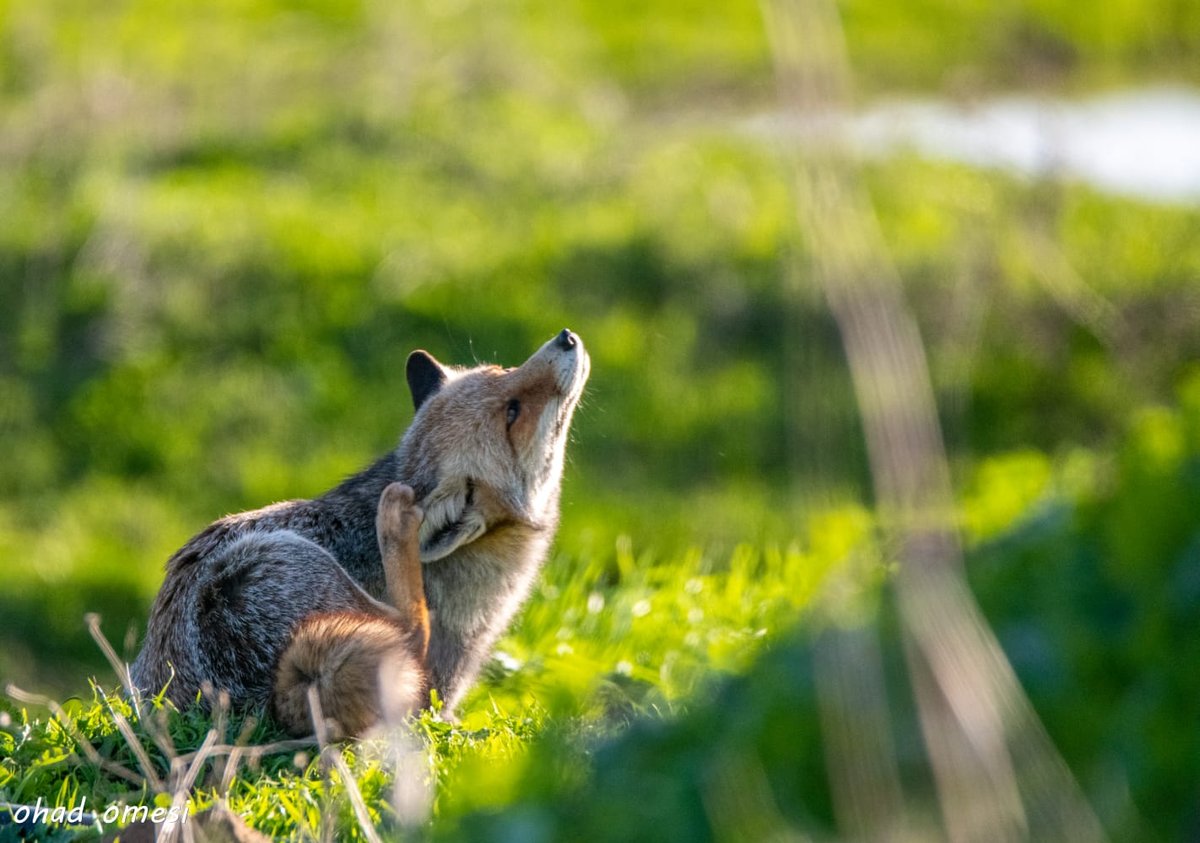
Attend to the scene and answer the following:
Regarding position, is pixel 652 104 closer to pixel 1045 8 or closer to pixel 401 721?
pixel 1045 8

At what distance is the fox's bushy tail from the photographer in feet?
15.6

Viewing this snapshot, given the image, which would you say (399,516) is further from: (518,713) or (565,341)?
(565,341)

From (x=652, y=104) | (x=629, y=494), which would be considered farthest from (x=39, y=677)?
Result: (x=652, y=104)

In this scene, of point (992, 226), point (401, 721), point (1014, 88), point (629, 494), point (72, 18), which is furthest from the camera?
point (72, 18)

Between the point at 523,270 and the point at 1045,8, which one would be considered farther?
the point at 1045,8

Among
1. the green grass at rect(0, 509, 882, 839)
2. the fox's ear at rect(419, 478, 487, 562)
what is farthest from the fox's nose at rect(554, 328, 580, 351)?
the green grass at rect(0, 509, 882, 839)

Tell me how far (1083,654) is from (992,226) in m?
10.7

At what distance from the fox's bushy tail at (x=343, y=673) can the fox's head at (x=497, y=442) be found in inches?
29.0

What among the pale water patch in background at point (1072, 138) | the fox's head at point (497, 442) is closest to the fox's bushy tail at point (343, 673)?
the fox's head at point (497, 442)

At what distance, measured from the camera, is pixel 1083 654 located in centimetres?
319

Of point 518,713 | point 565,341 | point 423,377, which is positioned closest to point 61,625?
point 423,377

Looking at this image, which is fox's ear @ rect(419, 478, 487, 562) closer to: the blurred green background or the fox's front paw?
the fox's front paw

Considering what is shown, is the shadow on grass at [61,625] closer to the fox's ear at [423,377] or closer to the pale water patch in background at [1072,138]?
the fox's ear at [423,377]

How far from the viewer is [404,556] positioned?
530cm
